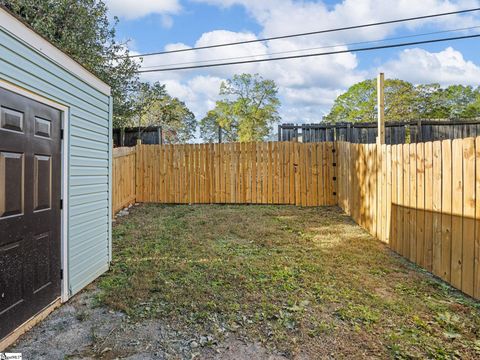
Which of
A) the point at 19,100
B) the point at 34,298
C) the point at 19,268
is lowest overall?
the point at 34,298

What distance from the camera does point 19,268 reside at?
2035mm

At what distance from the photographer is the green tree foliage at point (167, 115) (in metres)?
11.8

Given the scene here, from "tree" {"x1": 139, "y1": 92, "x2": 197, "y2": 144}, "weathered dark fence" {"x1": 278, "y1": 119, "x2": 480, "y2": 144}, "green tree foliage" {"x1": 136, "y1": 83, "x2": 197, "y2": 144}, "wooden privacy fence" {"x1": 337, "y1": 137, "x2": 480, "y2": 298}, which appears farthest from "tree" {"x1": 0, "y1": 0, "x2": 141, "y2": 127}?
"wooden privacy fence" {"x1": 337, "y1": 137, "x2": 480, "y2": 298}

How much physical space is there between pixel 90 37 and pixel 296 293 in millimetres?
8069

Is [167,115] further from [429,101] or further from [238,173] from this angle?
[429,101]

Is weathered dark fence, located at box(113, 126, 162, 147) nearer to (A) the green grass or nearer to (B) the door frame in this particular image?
(A) the green grass

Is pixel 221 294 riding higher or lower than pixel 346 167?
lower

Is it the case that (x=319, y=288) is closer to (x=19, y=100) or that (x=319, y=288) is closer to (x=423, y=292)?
(x=423, y=292)

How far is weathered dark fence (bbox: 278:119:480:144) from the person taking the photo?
7.38 meters

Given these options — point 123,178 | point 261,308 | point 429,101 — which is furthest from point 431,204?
point 429,101

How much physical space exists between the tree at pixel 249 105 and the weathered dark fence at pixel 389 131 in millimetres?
8299

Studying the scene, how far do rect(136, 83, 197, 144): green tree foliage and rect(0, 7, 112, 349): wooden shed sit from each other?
805 cm

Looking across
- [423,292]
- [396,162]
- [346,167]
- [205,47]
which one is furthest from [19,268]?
[205,47]

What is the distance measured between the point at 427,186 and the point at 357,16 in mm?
6333
